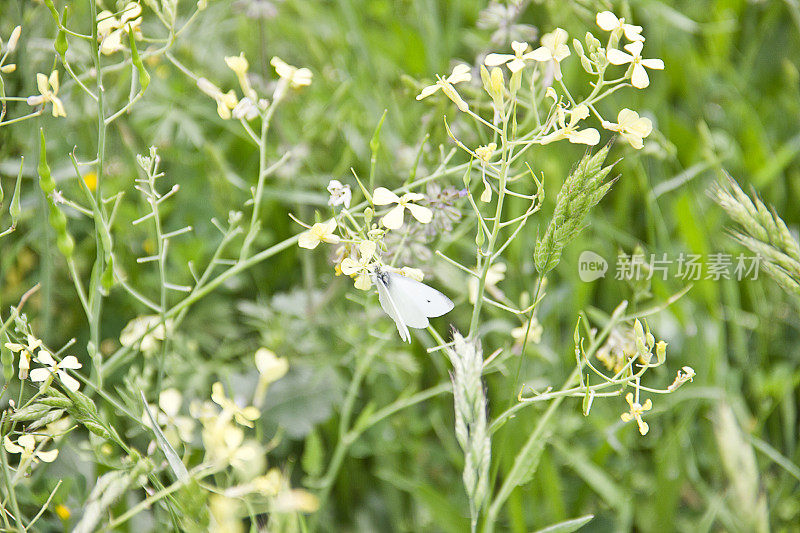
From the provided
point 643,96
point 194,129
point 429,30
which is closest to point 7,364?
point 194,129

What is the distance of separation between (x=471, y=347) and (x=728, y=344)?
0.84m

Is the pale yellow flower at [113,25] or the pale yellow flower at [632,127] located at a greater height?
the pale yellow flower at [113,25]

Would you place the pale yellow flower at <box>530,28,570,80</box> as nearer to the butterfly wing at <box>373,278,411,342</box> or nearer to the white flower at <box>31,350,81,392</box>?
the butterfly wing at <box>373,278,411,342</box>

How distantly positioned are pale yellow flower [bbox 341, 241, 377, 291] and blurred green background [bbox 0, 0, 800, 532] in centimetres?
28

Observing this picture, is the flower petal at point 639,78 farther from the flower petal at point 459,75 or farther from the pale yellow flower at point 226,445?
the pale yellow flower at point 226,445

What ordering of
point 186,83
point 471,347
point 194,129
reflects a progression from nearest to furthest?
point 471,347 < point 194,129 < point 186,83

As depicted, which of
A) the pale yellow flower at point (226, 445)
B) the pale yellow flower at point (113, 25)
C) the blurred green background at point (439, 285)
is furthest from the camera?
the blurred green background at point (439, 285)

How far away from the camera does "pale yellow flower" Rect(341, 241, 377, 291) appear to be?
0.49 metres

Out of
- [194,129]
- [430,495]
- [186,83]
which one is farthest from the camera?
[186,83]

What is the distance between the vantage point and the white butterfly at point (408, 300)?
50 centimetres

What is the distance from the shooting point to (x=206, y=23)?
1218mm

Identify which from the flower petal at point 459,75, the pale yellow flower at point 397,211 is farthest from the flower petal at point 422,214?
the flower petal at point 459,75

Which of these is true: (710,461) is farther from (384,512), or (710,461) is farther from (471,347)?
(471,347)

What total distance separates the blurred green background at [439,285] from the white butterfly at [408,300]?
272 millimetres
